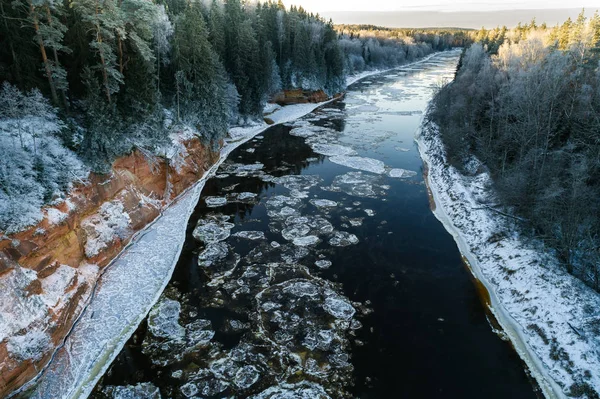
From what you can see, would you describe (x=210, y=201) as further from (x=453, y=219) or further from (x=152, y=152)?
(x=453, y=219)

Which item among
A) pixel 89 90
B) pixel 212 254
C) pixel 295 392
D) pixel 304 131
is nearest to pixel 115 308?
pixel 212 254

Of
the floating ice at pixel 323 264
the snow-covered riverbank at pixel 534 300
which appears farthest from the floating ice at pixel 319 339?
the snow-covered riverbank at pixel 534 300

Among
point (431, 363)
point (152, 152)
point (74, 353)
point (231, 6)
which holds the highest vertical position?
point (231, 6)

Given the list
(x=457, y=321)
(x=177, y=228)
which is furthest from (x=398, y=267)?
(x=177, y=228)

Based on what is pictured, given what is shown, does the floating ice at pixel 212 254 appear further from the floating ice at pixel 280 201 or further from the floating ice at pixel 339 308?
the floating ice at pixel 339 308

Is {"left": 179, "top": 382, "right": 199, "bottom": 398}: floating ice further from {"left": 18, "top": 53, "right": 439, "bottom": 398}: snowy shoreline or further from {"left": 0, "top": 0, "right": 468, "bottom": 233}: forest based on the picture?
{"left": 0, "top": 0, "right": 468, "bottom": 233}: forest

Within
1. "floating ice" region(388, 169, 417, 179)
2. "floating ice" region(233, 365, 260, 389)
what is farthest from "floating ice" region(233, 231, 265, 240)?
"floating ice" region(388, 169, 417, 179)
